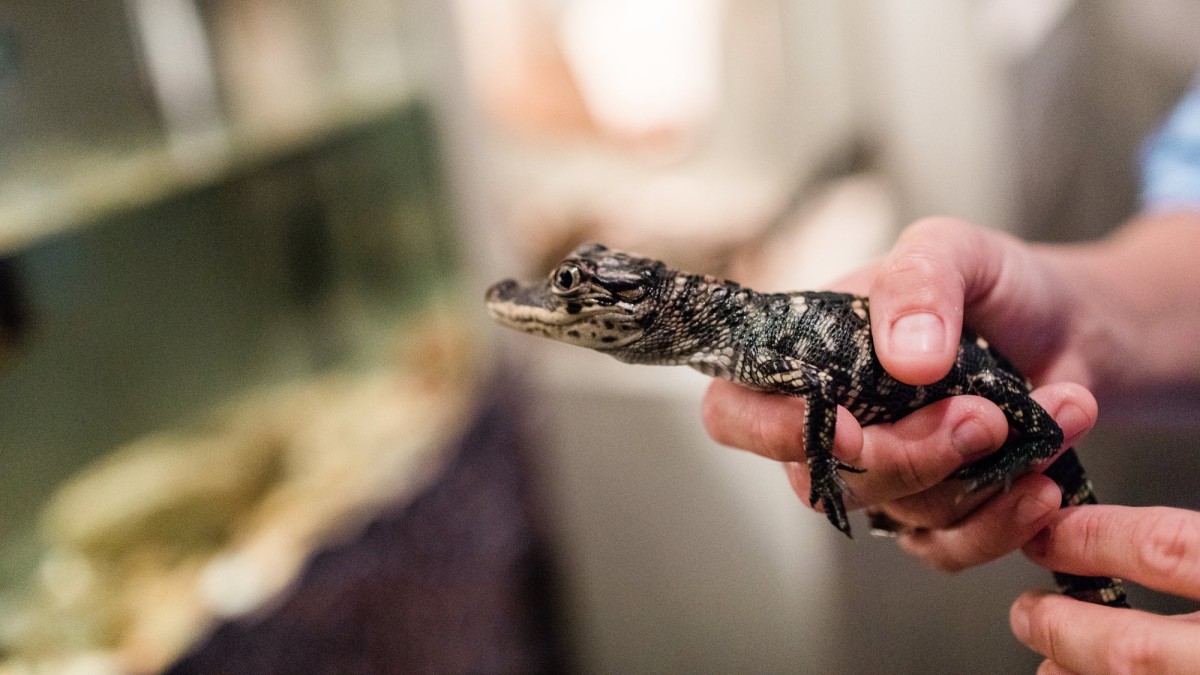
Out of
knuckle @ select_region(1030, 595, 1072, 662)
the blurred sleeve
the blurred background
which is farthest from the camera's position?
the blurred background

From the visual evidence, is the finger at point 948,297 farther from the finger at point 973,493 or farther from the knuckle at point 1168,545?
the knuckle at point 1168,545

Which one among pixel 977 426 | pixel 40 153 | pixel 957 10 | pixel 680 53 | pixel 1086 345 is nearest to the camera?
pixel 977 426

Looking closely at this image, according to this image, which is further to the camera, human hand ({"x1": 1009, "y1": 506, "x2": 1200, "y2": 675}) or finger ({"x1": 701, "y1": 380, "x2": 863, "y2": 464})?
finger ({"x1": 701, "y1": 380, "x2": 863, "y2": 464})

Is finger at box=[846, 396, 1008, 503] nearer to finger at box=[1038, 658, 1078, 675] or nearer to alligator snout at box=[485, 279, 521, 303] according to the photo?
finger at box=[1038, 658, 1078, 675]

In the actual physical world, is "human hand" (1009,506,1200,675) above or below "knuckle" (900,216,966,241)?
below

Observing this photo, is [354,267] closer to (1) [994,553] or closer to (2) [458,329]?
(2) [458,329]

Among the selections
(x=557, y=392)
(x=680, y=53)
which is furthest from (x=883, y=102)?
(x=557, y=392)

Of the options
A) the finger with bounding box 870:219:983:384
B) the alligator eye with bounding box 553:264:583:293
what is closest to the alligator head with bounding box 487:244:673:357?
the alligator eye with bounding box 553:264:583:293

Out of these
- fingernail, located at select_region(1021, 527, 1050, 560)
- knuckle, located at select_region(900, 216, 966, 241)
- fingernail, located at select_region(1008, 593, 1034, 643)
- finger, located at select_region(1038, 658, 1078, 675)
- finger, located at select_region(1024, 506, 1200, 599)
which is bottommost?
finger, located at select_region(1038, 658, 1078, 675)

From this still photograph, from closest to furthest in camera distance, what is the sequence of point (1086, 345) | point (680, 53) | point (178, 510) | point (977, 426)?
1. point (977, 426)
2. point (1086, 345)
3. point (178, 510)
4. point (680, 53)
